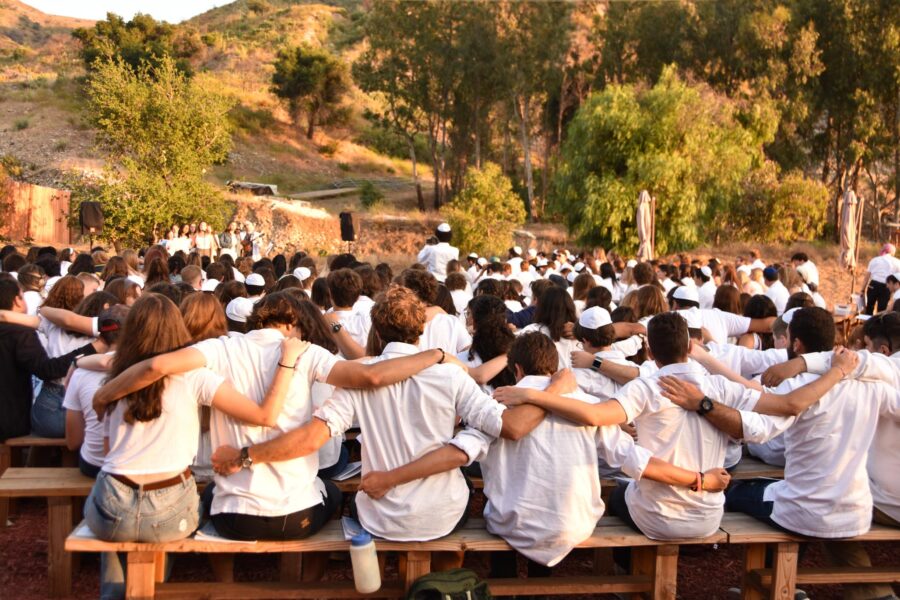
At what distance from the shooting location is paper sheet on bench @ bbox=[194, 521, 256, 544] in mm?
3598

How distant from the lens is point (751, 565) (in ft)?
13.2

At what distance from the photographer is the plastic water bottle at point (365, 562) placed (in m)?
3.38

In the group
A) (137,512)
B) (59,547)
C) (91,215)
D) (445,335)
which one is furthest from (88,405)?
(91,215)

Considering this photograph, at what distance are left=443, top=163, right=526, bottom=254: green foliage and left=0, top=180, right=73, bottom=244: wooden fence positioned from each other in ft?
39.8

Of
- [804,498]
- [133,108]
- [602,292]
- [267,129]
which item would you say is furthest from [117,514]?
[267,129]

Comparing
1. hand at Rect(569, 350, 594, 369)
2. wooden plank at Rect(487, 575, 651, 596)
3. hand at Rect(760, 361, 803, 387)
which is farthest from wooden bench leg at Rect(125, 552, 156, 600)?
hand at Rect(760, 361, 803, 387)

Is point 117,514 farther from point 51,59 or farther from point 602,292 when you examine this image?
point 51,59

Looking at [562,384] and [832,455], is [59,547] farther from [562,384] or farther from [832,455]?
[832,455]

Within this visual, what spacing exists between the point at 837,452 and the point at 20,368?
4.63 m

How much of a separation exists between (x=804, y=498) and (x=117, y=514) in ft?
10.3

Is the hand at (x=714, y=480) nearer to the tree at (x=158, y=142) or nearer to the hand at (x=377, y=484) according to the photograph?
the hand at (x=377, y=484)

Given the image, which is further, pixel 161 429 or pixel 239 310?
Answer: pixel 239 310

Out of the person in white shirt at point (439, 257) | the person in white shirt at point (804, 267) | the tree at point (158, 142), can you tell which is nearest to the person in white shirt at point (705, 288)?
the person in white shirt at point (804, 267)

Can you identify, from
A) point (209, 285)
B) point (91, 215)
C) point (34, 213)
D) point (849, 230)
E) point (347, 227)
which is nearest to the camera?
point (209, 285)
